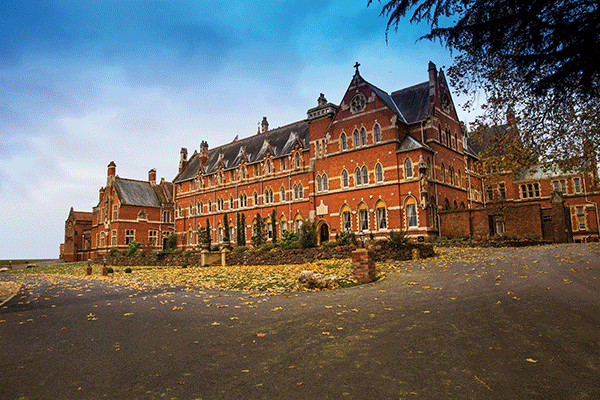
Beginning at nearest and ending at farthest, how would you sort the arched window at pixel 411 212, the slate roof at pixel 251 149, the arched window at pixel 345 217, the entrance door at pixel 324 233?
the arched window at pixel 411 212 → the arched window at pixel 345 217 → the entrance door at pixel 324 233 → the slate roof at pixel 251 149

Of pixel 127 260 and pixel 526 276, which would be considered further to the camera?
pixel 127 260

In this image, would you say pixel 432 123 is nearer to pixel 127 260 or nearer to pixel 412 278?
pixel 412 278

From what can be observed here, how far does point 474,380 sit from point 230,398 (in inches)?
123

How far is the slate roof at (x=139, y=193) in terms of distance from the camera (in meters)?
58.2

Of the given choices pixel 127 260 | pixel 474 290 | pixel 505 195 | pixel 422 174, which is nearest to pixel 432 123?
pixel 422 174

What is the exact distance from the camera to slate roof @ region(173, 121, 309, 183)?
152 feet

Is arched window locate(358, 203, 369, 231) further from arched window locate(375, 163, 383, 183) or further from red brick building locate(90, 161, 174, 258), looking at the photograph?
red brick building locate(90, 161, 174, 258)

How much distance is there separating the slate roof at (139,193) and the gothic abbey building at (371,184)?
56 centimetres

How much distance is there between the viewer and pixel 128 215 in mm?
57469

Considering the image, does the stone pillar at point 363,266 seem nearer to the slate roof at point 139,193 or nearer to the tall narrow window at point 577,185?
the tall narrow window at point 577,185

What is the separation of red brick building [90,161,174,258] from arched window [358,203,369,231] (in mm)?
33492

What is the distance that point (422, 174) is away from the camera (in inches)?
1262

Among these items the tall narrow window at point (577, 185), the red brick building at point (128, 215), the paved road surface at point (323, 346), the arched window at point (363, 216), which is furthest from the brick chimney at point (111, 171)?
the tall narrow window at point (577, 185)

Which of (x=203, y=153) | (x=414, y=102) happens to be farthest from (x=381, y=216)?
(x=203, y=153)
